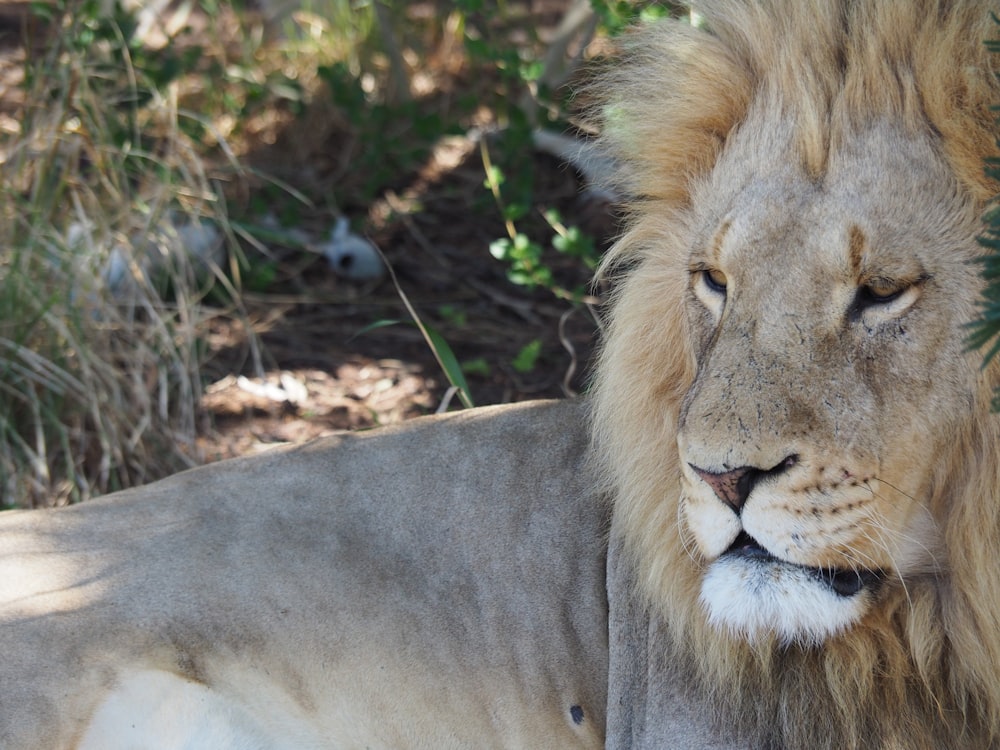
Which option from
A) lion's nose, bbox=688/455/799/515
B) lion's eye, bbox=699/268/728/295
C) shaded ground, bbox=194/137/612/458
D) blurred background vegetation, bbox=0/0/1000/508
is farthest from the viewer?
shaded ground, bbox=194/137/612/458

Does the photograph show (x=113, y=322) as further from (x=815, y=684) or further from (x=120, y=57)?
(x=815, y=684)

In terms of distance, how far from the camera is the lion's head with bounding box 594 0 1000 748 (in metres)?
2.17

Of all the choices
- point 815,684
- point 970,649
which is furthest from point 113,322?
point 970,649

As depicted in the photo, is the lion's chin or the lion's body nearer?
the lion's chin

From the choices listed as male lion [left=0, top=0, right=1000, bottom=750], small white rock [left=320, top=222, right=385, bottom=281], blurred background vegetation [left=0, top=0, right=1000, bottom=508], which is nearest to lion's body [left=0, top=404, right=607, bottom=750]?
male lion [left=0, top=0, right=1000, bottom=750]

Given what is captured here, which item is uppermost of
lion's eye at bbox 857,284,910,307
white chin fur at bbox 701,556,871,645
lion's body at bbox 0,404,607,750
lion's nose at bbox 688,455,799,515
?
lion's eye at bbox 857,284,910,307

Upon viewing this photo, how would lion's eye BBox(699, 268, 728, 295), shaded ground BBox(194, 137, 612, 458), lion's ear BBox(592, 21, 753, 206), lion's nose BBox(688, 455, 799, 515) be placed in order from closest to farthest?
lion's nose BBox(688, 455, 799, 515)
lion's eye BBox(699, 268, 728, 295)
lion's ear BBox(592, 21, 753, 206)
shaded ground BBox(194, 137, 612, 458)

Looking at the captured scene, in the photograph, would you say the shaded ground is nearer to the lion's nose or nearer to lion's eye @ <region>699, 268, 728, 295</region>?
lion's eye @ <region>699, 268, 728, 295</region>

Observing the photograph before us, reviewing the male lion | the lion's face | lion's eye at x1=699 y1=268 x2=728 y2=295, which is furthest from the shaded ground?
the lion's face

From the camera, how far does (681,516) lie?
2.44m

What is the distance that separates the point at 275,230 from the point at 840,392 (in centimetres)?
448

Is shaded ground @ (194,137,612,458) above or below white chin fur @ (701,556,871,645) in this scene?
below

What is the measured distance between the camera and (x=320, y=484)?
3035mm

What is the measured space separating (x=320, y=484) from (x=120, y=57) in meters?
2.84
